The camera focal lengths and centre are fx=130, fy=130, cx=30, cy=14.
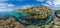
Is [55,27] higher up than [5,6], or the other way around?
[5,6]

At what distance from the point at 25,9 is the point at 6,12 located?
25cm

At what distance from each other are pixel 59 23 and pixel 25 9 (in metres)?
0.49

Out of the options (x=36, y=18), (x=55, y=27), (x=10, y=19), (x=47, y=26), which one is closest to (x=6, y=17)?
(x=10, y=19)

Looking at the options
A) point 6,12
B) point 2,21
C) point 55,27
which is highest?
point 6,12

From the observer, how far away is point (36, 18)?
1.72m

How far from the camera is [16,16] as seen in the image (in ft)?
5.57

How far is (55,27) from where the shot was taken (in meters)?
1.74

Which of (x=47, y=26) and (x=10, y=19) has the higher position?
(x=10, y=19)

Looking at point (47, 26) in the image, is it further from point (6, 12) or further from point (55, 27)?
point (6, 12)

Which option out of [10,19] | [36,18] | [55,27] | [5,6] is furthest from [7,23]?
[55,27]

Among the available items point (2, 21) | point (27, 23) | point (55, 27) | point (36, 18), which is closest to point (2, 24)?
point (2, 21)

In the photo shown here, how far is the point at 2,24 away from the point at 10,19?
12 centimetres

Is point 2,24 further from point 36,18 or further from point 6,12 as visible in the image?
point 36,18

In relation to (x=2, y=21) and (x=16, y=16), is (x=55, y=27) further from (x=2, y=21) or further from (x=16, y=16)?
(x=2, y=21)
